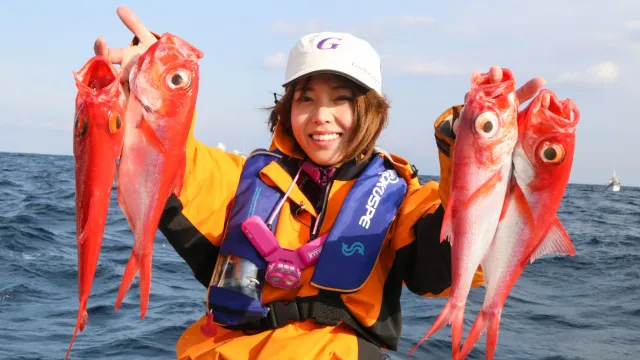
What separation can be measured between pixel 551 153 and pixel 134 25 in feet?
6.97

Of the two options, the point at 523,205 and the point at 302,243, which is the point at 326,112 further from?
the point at 523,205

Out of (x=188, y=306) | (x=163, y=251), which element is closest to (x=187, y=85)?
(x=188, y=306)

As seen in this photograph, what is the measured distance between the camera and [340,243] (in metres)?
4.17

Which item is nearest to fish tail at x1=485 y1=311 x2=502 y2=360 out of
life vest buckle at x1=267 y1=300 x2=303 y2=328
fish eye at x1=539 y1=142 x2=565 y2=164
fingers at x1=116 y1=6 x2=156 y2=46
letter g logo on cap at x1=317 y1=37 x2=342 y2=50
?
fish eye at x1=539 y1=142 x2=565 y2=164

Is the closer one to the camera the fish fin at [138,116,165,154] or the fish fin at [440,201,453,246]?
the fish fin at [138,116,165,154]

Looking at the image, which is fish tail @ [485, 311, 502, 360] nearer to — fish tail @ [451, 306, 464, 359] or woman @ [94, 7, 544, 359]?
fish tail @ [451, 306, 464, 359]

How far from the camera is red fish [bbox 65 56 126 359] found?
2.90 meters

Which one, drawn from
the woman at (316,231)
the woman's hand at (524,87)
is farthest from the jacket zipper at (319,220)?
the woman's hand at (524,87)

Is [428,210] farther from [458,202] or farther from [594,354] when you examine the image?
[594,354]

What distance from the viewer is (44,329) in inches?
322

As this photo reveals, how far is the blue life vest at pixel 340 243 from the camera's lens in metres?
4.13

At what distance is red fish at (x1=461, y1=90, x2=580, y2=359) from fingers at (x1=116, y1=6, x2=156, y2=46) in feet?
6.17

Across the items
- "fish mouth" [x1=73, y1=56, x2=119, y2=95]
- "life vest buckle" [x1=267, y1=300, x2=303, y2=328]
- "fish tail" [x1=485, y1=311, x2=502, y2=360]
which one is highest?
"fish mouth" [x1=73, y1=56, x2=119, y2=95]

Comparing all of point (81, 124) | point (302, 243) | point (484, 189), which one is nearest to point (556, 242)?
point (484, 189)
